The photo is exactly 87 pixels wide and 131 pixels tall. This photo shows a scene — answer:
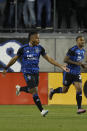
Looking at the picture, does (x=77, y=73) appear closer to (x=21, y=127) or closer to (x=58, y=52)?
(x=21, y=127)

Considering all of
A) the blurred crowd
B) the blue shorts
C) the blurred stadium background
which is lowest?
the blurred stadium background

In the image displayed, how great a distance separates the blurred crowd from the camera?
18875 mm

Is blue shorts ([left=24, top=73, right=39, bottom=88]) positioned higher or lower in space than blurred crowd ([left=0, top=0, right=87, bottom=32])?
higher

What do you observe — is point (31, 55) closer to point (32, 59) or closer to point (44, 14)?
point (32, 59)

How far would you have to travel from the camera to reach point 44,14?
19.0 metres

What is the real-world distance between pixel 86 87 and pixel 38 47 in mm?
6302

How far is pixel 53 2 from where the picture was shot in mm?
19516

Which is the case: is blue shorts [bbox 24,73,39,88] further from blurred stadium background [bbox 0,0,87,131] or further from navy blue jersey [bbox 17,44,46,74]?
blurred stadium background [bbox 0,0,87,131]

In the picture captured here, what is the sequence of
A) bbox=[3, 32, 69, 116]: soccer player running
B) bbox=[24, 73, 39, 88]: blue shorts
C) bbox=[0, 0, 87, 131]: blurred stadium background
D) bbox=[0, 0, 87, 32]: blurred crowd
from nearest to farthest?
bbox=[3, 32, 69, 116]: soccer player running → bbox=[24, 73, 39, 88]: blue shorts → bbox=[0, 0, 87, 131]: blurred stadium background → bbox=[0, 0, 87, 32]: blurred crowd

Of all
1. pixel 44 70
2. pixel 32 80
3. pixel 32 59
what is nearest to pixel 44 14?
pixel 44 70

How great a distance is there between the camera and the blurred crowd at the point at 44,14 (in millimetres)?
18875

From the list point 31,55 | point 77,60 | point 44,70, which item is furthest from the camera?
point 44,70

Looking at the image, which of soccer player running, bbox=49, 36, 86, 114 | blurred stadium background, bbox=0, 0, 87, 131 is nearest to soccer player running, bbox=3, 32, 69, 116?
soccer player running, bbox=49, 36, 86, 114

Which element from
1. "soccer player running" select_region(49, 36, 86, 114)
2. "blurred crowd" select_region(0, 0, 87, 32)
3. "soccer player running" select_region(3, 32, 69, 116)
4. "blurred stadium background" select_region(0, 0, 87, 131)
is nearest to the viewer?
"soccer player running" select_region(3, 32, 69, 116)
